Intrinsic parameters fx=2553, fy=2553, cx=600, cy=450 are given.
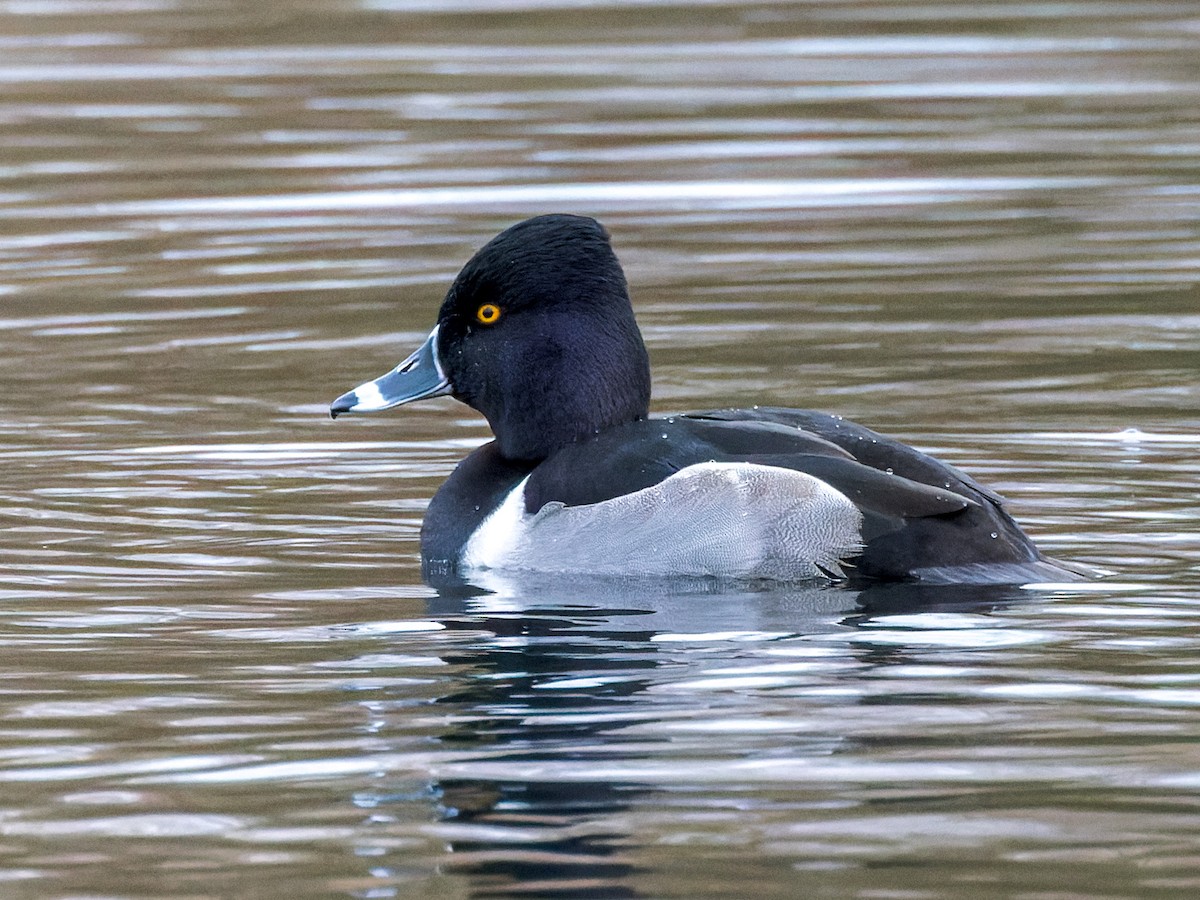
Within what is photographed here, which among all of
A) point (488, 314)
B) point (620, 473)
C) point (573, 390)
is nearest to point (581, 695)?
point (620, 473)

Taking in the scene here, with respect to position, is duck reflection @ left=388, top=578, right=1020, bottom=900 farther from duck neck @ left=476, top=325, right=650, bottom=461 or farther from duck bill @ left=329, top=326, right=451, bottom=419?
duck bill @ left=329, top=326, right=451, bottom=419

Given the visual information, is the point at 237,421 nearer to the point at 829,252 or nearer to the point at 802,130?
the point at 829,252

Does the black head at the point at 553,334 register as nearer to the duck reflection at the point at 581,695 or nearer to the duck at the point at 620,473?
the duck at the point at 620,473

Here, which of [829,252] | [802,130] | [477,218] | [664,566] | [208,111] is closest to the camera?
[664,566]

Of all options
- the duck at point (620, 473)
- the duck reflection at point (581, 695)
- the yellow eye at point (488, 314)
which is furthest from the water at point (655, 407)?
the yellow eye at point (488, 314)

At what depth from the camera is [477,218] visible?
14.5 m

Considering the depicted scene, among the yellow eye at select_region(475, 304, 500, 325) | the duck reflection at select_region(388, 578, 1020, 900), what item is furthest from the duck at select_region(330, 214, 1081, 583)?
the duck reflection at select_region(388, 578, 1020, 900)

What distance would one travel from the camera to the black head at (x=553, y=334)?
7844mm

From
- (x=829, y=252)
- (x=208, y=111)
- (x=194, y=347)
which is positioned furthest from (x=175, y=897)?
(x=208, y=111)

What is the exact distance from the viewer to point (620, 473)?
7309mm

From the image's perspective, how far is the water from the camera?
5.01 m

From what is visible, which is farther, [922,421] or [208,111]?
[208,111]

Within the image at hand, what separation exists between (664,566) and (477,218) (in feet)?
24.4

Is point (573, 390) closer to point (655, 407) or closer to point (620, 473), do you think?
point (620, 473)
